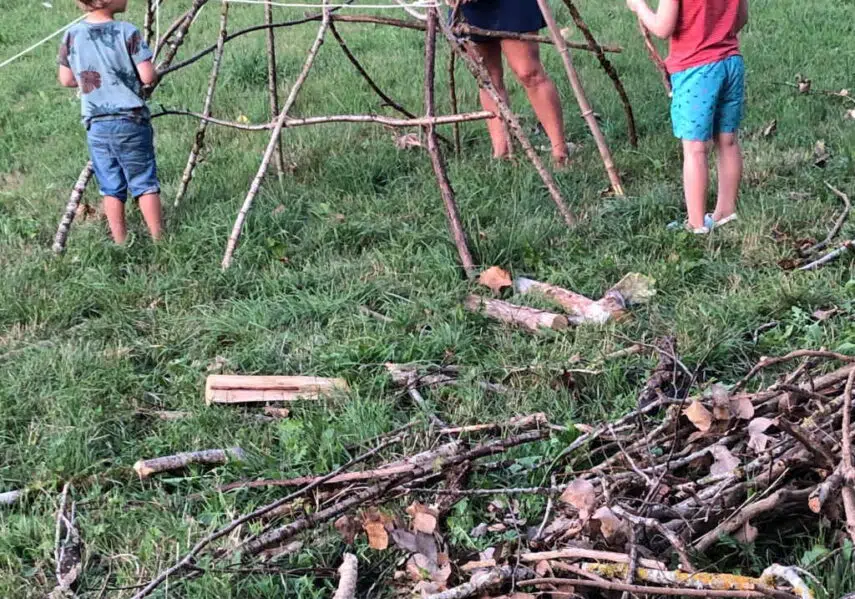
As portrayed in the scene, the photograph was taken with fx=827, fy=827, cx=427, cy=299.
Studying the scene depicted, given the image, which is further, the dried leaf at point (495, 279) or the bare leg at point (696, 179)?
the bare leg at point (696, 179)

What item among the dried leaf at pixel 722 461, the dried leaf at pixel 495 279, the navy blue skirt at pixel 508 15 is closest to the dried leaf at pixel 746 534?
the dried leaf at pixel 722 461

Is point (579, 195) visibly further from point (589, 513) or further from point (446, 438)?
point (589, 513)

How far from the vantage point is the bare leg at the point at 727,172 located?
3586 mm

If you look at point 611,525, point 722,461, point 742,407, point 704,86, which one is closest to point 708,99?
point 704,86

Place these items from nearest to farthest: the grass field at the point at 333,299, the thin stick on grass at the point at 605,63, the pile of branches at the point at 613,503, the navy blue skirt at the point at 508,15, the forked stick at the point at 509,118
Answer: the pile of branches at the point at 613,503, the grass field at the point at 333,299, the forked stick at the point at 509,118, the thin stick on grass at the point at 605,63, the navy blue skirt at the point at 508,15

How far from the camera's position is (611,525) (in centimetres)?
175

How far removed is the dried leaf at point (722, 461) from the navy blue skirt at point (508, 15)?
9.58 ft

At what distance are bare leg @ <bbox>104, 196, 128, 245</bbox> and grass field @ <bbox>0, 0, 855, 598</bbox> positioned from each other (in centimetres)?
8

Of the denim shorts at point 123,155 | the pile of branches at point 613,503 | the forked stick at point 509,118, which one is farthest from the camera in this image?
the denim shorts at point 123,155

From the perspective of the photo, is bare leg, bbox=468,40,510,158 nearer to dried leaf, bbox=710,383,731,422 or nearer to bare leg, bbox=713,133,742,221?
bare leg, bbox=713,133,742,221

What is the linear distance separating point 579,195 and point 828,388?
215 cm

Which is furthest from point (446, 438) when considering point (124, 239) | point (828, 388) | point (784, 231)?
point (124, 239)

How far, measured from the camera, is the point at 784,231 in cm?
342

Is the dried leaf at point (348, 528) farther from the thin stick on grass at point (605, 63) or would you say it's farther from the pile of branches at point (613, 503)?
the thin stick on grass at point (605, 63)
